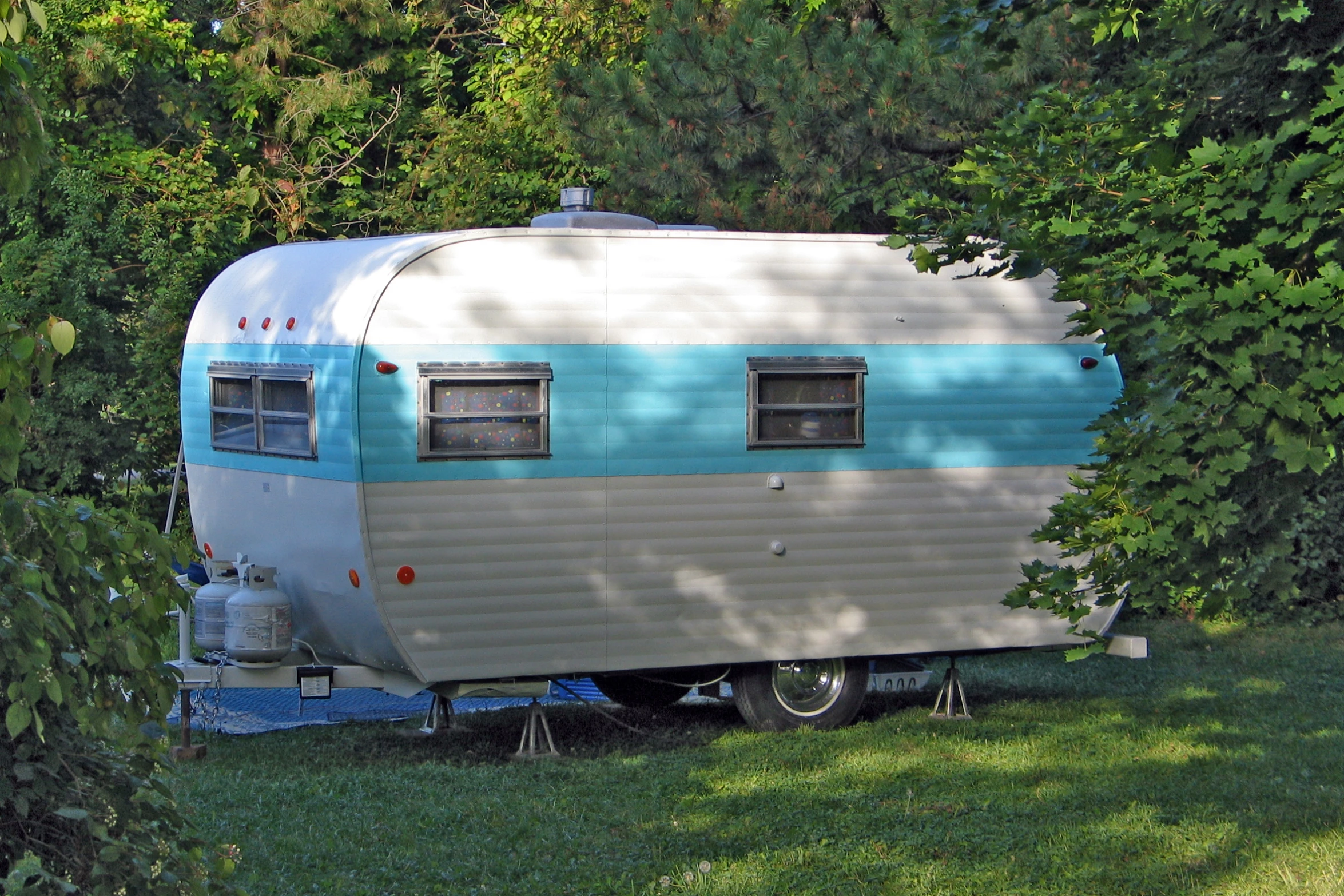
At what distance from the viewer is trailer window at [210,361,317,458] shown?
8.70 meters

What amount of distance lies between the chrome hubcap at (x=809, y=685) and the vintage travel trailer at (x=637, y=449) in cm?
2

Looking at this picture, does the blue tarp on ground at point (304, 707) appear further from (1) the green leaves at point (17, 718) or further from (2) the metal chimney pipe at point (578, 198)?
(1) the green leaves at point (17, 718)

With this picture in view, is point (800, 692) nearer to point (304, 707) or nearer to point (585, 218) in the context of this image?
point (585, 218)

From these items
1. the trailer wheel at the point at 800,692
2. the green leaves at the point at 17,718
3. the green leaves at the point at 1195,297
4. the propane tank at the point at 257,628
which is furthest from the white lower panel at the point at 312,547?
the green leaves at the point at 17,718

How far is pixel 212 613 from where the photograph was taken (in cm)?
875

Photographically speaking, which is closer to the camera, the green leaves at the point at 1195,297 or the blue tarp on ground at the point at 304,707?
the green leaves at the point at 1195,297

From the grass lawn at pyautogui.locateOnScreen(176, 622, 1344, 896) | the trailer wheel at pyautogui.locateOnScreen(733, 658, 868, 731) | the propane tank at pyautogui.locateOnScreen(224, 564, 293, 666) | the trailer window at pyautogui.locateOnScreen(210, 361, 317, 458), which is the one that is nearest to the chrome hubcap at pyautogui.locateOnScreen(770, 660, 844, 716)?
the trailer wheel at pyautogui.locateOnScreen(733, 658, 868, 731)

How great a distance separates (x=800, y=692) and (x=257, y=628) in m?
3.49

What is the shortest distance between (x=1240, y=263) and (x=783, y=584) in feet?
15.8

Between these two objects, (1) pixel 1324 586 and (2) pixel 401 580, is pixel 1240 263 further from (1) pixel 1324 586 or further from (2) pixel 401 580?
(1) pixel 1324 586

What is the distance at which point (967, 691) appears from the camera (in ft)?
36.9

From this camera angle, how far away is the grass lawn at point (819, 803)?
6625 mm

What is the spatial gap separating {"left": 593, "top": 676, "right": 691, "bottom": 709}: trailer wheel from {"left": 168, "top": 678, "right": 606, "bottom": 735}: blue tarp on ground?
0.20 metres

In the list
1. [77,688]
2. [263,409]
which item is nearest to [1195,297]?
[77,688]
